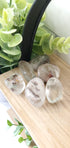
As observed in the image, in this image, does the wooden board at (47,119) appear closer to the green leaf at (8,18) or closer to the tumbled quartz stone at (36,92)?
the tumbled quartz stone at (36,92)

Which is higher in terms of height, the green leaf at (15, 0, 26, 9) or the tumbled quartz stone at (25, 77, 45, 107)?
the green leaf at (15, 0, 26, 9)

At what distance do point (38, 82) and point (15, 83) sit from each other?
0.08 meters

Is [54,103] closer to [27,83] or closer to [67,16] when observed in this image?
[27,83]

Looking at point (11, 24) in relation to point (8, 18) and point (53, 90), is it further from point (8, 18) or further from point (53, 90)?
point (53, 90)

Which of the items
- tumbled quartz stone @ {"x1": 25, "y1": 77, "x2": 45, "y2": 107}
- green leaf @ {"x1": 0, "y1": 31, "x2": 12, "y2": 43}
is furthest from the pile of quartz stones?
green leaf @ {"x1": 0, "y1": 31, "x2": 12, "y2": 43}

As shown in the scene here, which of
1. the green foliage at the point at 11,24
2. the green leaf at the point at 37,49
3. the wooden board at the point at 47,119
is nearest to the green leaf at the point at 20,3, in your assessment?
the green foliage at the point at 11,24

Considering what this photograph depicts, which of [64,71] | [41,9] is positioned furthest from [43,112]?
[41,9]

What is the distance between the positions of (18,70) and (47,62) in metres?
0.11

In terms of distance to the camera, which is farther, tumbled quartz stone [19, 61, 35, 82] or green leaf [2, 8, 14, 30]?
tumbled quartz stone [19, 61, 35, 82]

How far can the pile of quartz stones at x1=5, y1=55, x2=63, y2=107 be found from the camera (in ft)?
1.59

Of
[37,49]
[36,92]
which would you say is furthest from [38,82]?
[37,49]

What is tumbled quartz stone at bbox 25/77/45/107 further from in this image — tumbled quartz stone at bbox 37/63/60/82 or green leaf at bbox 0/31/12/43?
green leaf at bbox 0/31/12/43

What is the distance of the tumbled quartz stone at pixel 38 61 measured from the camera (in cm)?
58

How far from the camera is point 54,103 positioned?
0.49 m
